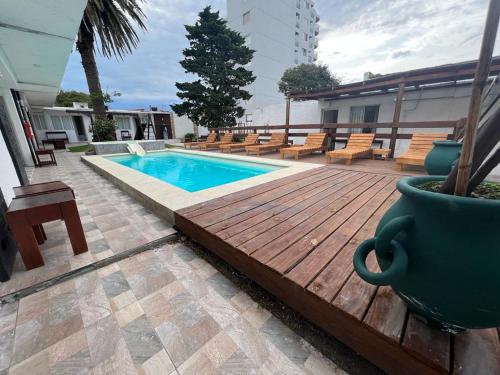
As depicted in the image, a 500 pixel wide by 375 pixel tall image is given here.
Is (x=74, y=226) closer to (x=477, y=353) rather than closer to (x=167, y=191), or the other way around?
(x=167, y=191)

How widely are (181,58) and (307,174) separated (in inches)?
550

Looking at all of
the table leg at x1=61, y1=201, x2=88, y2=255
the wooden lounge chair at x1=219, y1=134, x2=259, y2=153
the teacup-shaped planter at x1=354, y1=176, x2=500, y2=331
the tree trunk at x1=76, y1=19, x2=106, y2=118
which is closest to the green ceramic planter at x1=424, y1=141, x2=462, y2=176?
the teacup-shaped planter at x1=354, y1=176, x2=500, y2=331

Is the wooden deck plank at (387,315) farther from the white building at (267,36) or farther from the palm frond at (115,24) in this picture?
the white building at (267,36)

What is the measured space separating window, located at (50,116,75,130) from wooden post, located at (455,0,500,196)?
82.3 ft

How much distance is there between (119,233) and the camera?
2.48 meters

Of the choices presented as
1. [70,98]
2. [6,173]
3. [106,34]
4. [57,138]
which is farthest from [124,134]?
[6,173]

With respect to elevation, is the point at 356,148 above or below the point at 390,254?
below

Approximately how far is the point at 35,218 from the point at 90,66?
1137 cm

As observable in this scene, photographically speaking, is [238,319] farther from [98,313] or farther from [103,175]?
[103,175]

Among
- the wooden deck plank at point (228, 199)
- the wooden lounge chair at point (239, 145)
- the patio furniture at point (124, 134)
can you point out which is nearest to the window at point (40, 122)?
the patio furniture at point (124, 134)

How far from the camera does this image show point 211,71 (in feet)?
45.0

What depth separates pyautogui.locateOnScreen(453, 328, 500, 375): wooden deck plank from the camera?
89 cm

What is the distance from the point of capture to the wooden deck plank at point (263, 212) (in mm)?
2096

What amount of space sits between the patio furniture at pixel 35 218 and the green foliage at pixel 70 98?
26853 millimetres
